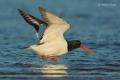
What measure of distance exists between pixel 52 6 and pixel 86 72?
59.5ft

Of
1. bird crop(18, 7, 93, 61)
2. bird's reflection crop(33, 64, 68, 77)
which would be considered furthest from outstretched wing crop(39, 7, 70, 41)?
bird's reflection crop(33, 64, 68, 77)

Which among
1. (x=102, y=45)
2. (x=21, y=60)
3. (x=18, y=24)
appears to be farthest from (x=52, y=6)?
(x=21, y=60)

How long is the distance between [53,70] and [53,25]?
111cm

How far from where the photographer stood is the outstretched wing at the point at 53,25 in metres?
14.4

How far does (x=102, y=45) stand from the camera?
65.1 ft

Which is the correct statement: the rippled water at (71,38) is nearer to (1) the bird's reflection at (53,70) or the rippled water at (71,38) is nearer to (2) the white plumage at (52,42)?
(1) the bird's reflection at (53,70)

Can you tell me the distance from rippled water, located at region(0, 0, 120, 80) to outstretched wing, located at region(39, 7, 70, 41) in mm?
817

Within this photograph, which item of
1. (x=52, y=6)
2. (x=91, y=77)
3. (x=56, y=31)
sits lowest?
(x=91, y=77)

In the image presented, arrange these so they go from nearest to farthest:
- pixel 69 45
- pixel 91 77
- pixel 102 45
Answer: pixel 91 77 → pixel 69 45 → pixel 102 45

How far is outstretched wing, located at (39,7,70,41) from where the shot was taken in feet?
47.3

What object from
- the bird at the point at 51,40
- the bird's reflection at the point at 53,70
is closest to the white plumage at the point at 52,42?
the bird at the point at 51,40

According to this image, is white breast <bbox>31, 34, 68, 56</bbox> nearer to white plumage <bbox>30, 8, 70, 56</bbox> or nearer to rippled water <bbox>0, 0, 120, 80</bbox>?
white plumage <bbox>30, 8, 70, 56</bbox>

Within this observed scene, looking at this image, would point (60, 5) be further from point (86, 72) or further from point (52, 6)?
point (86, 72)

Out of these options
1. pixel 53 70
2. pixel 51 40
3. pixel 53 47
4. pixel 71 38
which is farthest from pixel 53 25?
pixel 71 38
